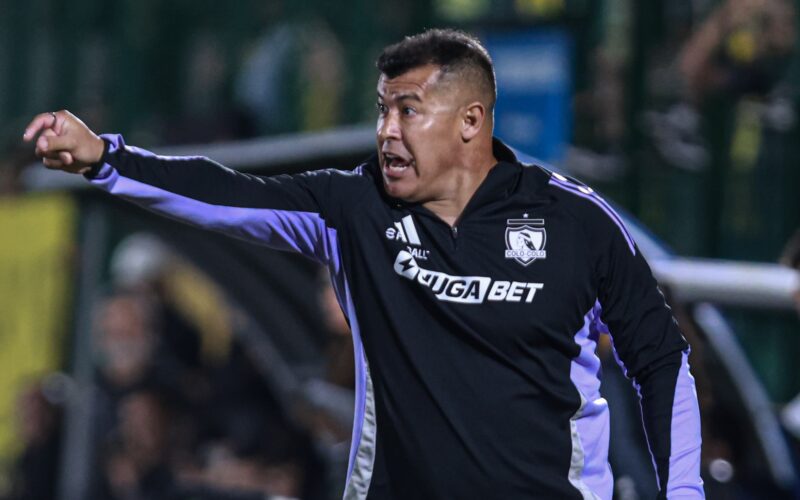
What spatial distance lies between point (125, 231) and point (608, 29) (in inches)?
131

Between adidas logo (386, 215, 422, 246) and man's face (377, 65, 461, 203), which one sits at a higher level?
man's face (377, 65, 461, 203)

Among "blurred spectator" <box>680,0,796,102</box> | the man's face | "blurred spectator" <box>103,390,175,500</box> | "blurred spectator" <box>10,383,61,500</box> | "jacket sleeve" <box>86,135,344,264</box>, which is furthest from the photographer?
"blurred spectator" <box>10,383,61,500</box>

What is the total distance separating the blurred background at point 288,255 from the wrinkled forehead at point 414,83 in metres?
1.87

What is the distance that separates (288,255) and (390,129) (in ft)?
16.5

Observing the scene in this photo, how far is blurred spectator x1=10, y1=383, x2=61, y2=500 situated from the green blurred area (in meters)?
1.90

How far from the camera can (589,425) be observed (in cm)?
366

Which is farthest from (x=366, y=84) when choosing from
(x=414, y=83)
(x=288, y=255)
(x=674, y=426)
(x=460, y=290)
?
(x=674, y=426)

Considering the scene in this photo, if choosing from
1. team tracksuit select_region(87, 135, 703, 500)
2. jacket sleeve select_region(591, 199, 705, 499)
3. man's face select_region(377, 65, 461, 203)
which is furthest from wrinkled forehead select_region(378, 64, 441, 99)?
jacket sleeve select_region(591, 199, 705, 499)

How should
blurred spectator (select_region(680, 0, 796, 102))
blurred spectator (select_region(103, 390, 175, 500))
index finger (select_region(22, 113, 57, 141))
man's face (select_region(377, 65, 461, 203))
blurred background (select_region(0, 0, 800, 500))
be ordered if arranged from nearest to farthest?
1. index finger (select_region(22, 113, 57, 141))
2. man's face (select_region(377, 65, 461, 203))
3. blurred background (select_region(0, 0, 800, 500))
4. blurred spectator (select_region(680, 0, 796, 102))
5. blurred spectator (select_region(103, 390, 175, 500))

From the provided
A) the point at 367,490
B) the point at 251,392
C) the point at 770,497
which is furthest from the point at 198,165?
the point at 251,392

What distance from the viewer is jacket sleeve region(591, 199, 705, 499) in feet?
11.8

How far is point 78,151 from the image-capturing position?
345cm

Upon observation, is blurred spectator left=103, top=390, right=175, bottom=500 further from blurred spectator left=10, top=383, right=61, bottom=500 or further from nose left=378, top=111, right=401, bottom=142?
nose left=378, top=111, right=401, bottom=142

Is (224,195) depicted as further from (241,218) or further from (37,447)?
(37,447)
